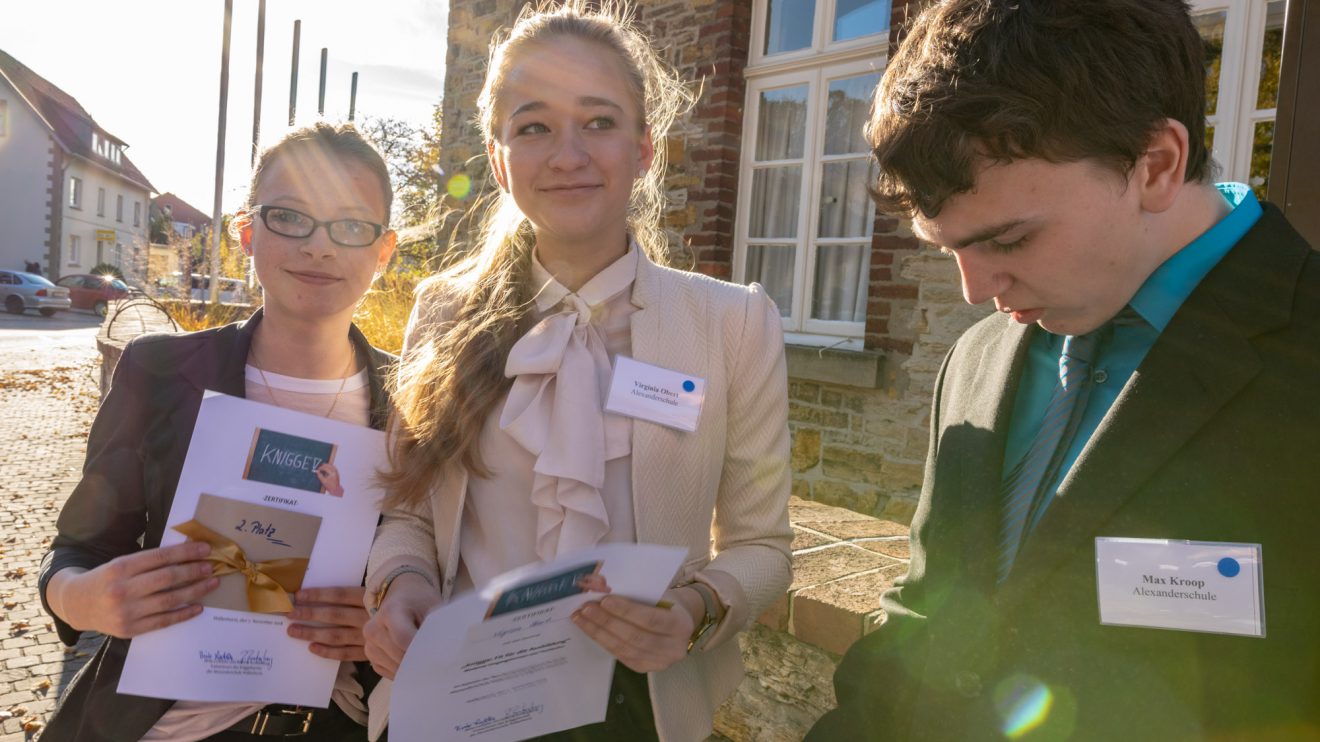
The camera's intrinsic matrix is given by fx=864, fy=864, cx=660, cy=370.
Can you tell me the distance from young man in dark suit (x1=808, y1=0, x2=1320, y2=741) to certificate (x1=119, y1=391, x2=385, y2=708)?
1121 mm

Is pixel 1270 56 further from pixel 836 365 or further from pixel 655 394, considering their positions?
pixel 655 394

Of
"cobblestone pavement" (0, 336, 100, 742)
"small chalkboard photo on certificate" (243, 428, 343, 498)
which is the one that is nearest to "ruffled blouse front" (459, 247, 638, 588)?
"small chalkboard photo on certificate" (243, 428, 343, 498)

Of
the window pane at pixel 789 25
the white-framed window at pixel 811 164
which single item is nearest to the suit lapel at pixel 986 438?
the white-framed window at pixel 811 164

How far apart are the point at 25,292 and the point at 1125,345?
3493 centimetres

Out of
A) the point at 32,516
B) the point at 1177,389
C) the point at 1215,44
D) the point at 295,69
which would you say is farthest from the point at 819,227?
the point at 295,69

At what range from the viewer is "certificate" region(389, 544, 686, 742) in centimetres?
129

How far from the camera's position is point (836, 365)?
18.0 ft

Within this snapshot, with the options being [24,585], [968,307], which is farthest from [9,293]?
[968,307]

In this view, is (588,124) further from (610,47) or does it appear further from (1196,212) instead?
(1196,212)

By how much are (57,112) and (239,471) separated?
51620 millimetres

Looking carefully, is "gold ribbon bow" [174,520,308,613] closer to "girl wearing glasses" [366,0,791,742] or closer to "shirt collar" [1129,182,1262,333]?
"girl wearing glasses" [366,0,791,742]

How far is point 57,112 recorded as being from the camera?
139 feet

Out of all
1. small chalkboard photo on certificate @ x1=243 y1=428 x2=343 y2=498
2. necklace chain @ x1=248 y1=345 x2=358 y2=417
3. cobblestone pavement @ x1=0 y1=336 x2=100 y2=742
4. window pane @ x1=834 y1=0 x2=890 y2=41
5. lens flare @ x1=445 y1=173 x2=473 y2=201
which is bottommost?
cobblestone pavement @ x1=0 y1=336 x2=100 y2=742

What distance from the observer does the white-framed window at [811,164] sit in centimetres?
583
